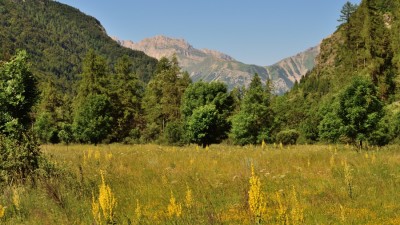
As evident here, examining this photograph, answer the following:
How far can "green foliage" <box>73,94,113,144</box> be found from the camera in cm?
4262

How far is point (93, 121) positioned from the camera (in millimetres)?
42812

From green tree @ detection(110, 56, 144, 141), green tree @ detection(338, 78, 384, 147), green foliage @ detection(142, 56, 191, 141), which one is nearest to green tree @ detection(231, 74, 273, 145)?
green tree @ detection(338, 78, 384, 147)

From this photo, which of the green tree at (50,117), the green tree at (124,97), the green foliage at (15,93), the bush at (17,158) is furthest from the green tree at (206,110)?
the bush at (17,158)

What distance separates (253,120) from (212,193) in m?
34.0

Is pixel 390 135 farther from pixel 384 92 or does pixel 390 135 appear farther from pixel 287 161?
pixel 287 161

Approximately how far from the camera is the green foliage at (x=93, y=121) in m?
42.6

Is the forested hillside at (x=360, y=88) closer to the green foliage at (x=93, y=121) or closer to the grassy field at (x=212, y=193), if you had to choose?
the grassy field at (x=212, y=193)

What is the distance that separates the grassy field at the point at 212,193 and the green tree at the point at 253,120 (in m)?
28.3

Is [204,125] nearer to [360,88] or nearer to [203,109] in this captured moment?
[203,109]

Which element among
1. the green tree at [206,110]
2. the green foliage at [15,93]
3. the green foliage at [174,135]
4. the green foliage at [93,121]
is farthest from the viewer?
the green foliage at [174,135]

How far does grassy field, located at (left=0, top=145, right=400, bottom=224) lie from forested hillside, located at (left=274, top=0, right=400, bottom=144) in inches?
696

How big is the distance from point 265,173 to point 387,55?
60491 millimetres

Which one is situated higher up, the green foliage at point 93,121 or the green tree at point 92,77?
the green tree at point 92,77

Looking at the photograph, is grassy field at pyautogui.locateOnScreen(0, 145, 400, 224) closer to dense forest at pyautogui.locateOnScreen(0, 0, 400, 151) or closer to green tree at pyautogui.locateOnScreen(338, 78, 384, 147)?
green tree at pyautogui.locateOnScreen(338, 78, 384, 147)
